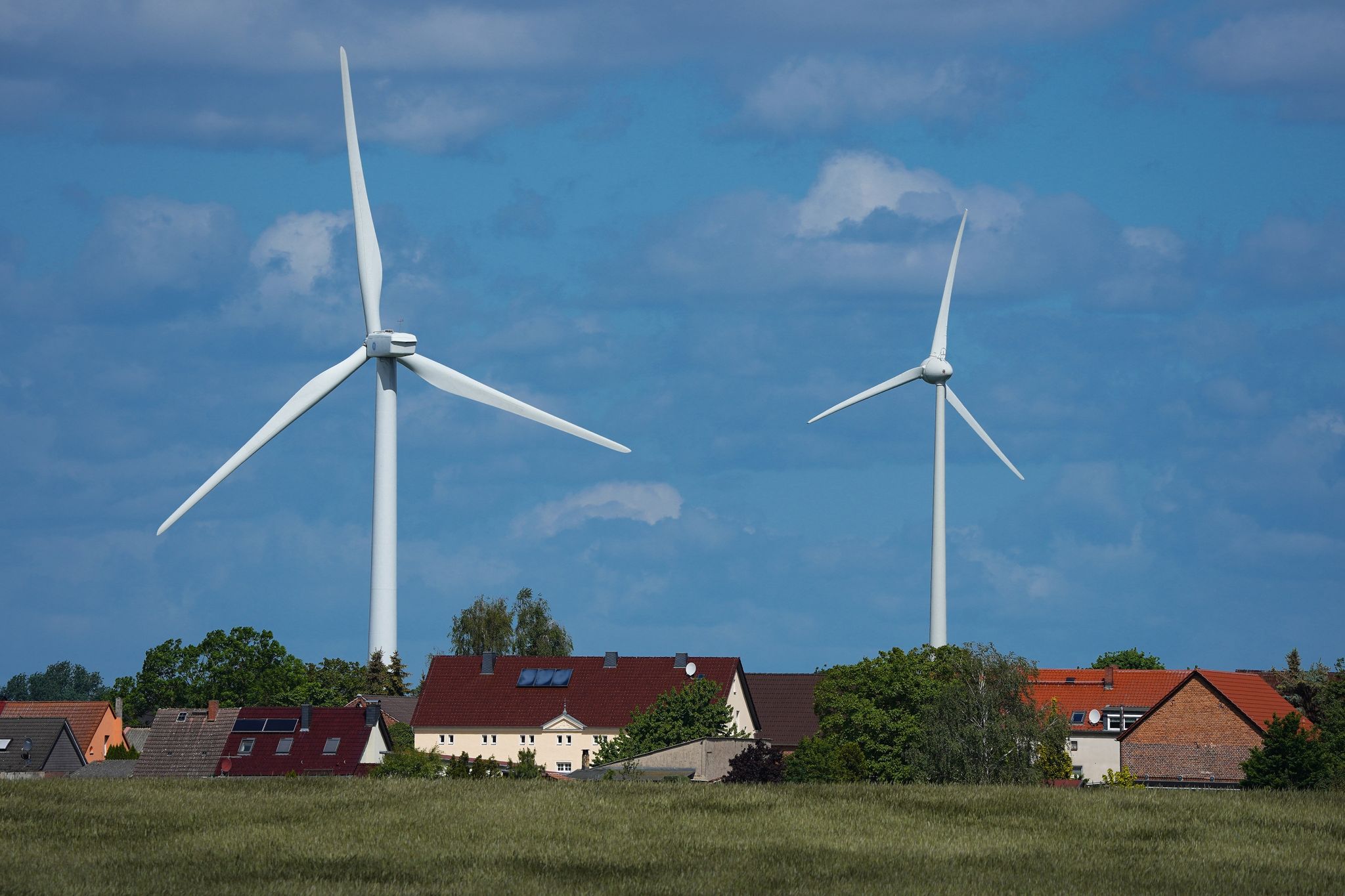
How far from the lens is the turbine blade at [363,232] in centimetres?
8594

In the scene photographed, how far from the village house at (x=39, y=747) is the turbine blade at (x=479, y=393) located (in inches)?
1476

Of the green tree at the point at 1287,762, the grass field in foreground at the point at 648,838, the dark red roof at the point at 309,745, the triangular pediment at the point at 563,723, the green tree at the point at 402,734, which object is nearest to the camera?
the grass field in foreground at the point at 648,838

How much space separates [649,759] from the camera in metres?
85.3

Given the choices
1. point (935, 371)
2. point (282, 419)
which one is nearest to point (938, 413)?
point (935, 371)

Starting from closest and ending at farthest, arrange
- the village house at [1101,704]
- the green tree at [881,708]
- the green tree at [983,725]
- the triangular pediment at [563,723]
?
the green tree at [983,725]
the green tree at [881,708]
the village house at [1101,704]
the triangular pediment at [563,723]

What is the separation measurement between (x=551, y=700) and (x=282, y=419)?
3881 centimetres

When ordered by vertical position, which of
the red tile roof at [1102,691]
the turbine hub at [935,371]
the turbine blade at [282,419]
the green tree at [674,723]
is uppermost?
the turbine hub at [935,371]

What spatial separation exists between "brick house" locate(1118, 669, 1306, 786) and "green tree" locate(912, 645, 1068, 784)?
7.32 meters

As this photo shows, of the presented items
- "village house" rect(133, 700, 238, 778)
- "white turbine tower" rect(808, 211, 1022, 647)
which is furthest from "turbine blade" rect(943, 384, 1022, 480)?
"village house" rect(133, 700, 238, 778)

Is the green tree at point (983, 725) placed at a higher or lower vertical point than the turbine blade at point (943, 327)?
lower

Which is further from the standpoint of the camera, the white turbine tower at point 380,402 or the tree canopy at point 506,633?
the tree canopy at point 506,633

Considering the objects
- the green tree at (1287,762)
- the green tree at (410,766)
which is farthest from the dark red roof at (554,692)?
the green tree at (1287,762)

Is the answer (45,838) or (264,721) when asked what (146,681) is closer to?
(264,721)

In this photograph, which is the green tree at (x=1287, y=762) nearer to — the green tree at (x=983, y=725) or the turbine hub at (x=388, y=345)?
the green tree at (x=983, y=725)
